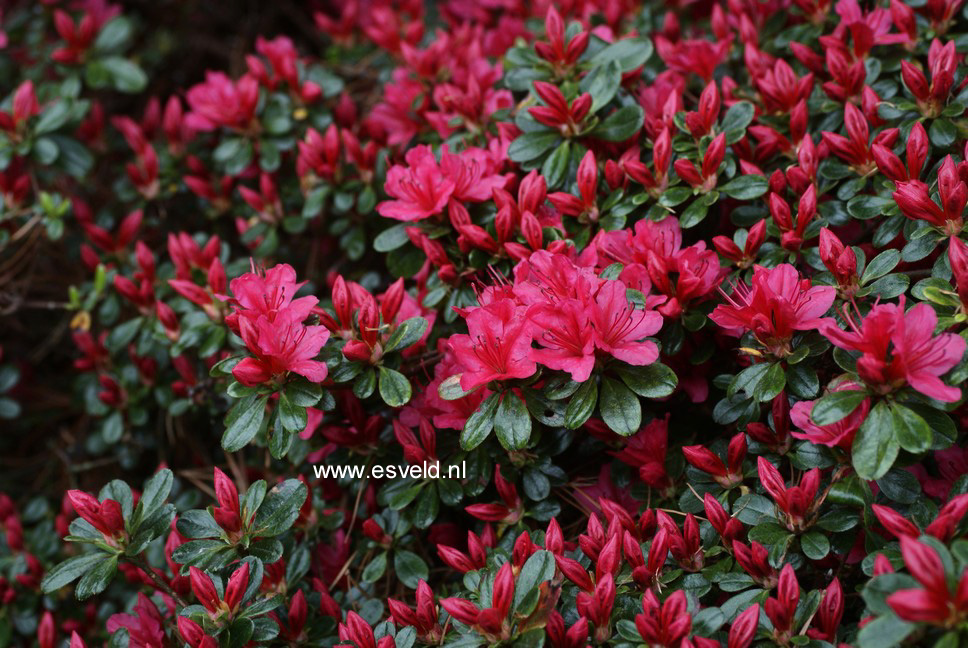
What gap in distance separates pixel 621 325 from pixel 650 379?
10 cm

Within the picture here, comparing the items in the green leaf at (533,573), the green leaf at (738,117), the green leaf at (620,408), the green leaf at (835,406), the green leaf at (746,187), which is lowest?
the green leaf at (533,573)

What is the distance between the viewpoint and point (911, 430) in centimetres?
117

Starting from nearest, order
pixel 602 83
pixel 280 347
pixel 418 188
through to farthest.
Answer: pixel 280 347
pixel 418 188
pixel 602 83

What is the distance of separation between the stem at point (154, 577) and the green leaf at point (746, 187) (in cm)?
123

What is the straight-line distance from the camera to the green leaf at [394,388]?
4.72 feet

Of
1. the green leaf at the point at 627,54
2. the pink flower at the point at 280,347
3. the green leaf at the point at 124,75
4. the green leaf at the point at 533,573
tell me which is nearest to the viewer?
the green leaf at the point at 533,573

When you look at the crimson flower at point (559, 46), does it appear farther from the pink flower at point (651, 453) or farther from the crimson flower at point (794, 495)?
the crimson flower at point (794, 495)

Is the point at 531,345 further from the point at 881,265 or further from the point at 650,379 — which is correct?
the point at 881,265

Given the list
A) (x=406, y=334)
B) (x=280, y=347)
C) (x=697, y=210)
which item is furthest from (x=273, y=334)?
(x=697, y=210)

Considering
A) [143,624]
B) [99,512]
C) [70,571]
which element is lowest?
[143,624]

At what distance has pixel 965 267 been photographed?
128 centimetres

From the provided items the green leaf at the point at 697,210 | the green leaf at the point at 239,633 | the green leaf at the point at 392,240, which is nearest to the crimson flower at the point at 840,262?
the green leaf at the point at 697,210

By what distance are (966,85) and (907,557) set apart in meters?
1.04

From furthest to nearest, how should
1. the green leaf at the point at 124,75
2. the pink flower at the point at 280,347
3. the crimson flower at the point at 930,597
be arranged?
the green leaf at the point at 124,75, the pink flower at the point at 280,347, the crimson flower at the point at 930,597
